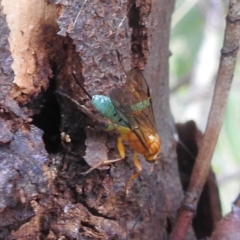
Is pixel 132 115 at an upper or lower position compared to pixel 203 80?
lower

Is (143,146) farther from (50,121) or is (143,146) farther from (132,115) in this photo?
(50,121)

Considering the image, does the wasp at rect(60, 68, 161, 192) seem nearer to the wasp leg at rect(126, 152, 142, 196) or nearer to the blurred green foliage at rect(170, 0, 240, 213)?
the wasp leg at rect(126, 152, 142, 196)

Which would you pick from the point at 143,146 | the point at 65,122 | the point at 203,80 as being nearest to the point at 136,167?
the point at 143,146

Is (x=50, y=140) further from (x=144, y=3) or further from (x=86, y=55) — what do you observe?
(x=144, y=3)

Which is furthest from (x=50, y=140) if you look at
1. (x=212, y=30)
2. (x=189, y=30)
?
(x=189, y=30)

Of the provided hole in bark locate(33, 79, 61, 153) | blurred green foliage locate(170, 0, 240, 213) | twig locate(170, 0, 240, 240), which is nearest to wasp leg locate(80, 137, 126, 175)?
hole in bark locate(33, 79, 61, 153)

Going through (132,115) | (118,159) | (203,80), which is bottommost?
(118,159)
